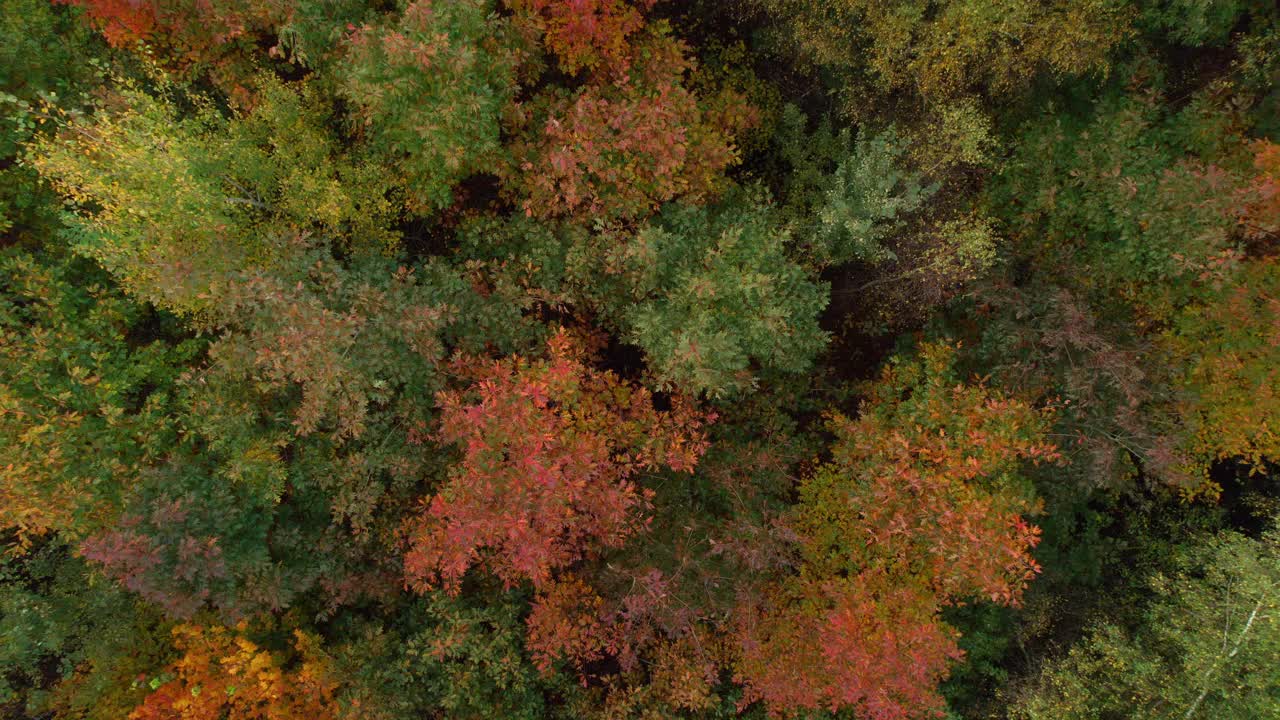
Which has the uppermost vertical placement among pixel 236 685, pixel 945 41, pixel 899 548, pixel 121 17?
pixel 121 17

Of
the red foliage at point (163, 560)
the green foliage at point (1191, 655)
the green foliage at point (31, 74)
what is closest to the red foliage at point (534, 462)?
the red foliage at point (163, 560)

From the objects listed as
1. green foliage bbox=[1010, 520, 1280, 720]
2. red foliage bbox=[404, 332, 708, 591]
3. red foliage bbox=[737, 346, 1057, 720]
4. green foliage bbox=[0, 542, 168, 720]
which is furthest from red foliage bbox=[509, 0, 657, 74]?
green foliage bbox=[1010, 520, 1280, 720]

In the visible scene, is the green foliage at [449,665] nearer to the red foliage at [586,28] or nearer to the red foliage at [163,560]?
the red foliage at [163,560]

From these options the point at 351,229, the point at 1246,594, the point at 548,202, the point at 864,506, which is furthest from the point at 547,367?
the point at 1246,594

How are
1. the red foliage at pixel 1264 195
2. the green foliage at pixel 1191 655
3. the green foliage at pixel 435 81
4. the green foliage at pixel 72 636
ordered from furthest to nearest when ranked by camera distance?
the green foliage at pixel 72 636 → the green foliage at pixel 1191 655 → the red foliage at pixel 1264 195 → the green foliage at pixel 435 81

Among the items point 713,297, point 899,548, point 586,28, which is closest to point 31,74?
point 586,28

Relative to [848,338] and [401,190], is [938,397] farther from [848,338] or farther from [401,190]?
[401,190]

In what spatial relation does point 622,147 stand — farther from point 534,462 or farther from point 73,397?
point 73,397
